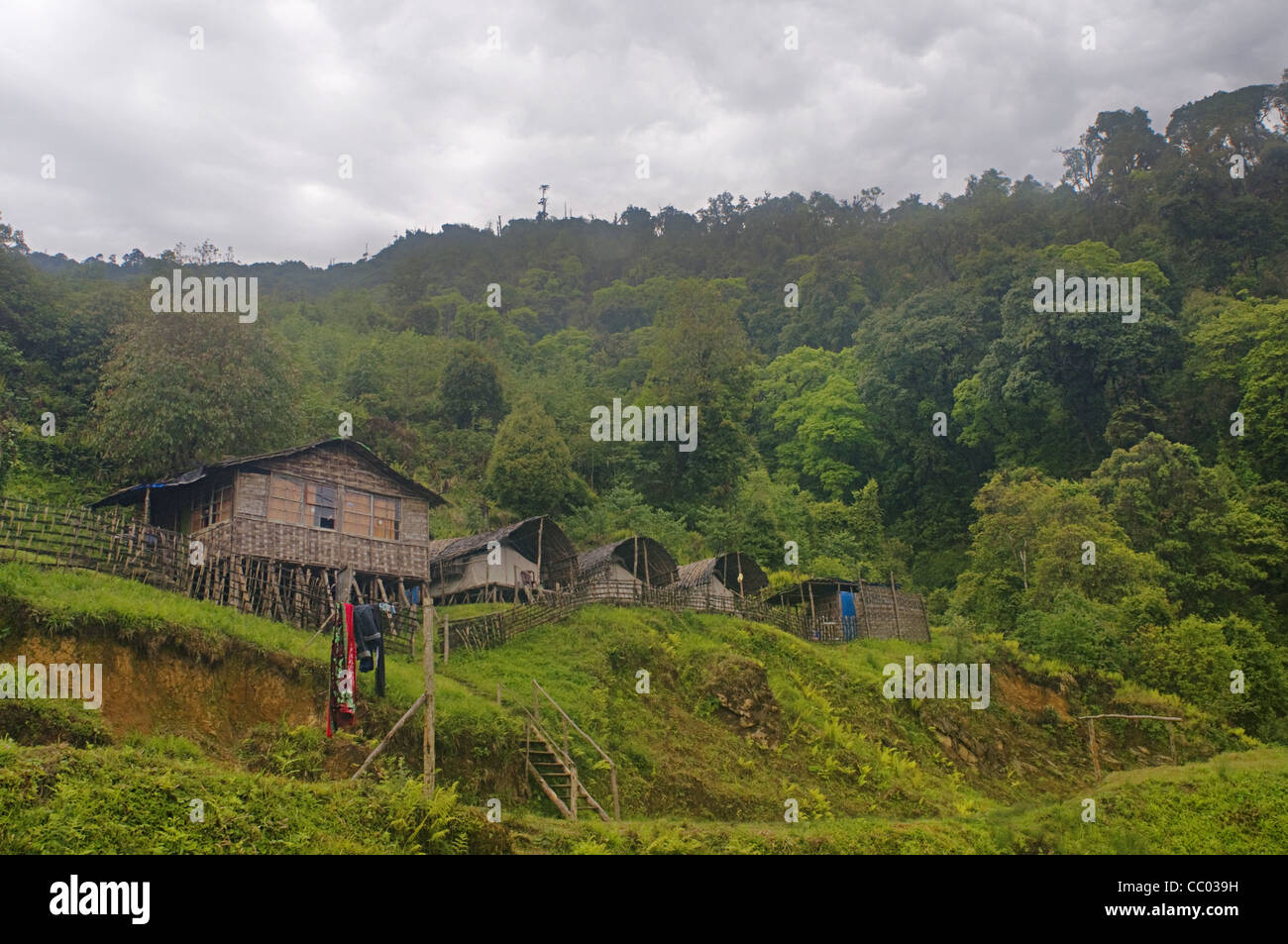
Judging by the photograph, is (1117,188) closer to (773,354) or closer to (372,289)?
(773,354)

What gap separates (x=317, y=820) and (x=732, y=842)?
6.83 m

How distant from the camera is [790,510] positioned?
48.6m

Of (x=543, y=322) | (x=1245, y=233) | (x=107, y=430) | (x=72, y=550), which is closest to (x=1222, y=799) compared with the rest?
(x=72, y=550)

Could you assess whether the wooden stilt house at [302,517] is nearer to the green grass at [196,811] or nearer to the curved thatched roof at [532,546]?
the curved thatched roof at [532,546]

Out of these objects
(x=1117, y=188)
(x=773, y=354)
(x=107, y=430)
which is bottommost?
(x=107, y=430)

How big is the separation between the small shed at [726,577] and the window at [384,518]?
10515mm

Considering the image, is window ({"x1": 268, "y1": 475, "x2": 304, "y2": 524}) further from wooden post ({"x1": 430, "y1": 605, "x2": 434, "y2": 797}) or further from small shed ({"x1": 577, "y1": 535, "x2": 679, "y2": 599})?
wooden post ({"x1": 430, "y1": 605, "x2": 434, "y2": 797})

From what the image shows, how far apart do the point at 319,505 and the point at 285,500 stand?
1.02m

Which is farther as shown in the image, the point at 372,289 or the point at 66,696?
the point at 372,289

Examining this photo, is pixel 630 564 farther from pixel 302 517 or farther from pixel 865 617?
pixel 302 517

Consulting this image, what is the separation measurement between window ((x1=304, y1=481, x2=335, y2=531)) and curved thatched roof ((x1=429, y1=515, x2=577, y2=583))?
7.20 metres

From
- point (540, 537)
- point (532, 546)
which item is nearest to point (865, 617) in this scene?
point (540, 537)

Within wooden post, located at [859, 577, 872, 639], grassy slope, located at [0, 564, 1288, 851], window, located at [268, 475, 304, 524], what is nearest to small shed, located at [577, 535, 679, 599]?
grassy slope, located at [0, 564, 1288, 851]

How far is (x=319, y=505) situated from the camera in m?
27.2
